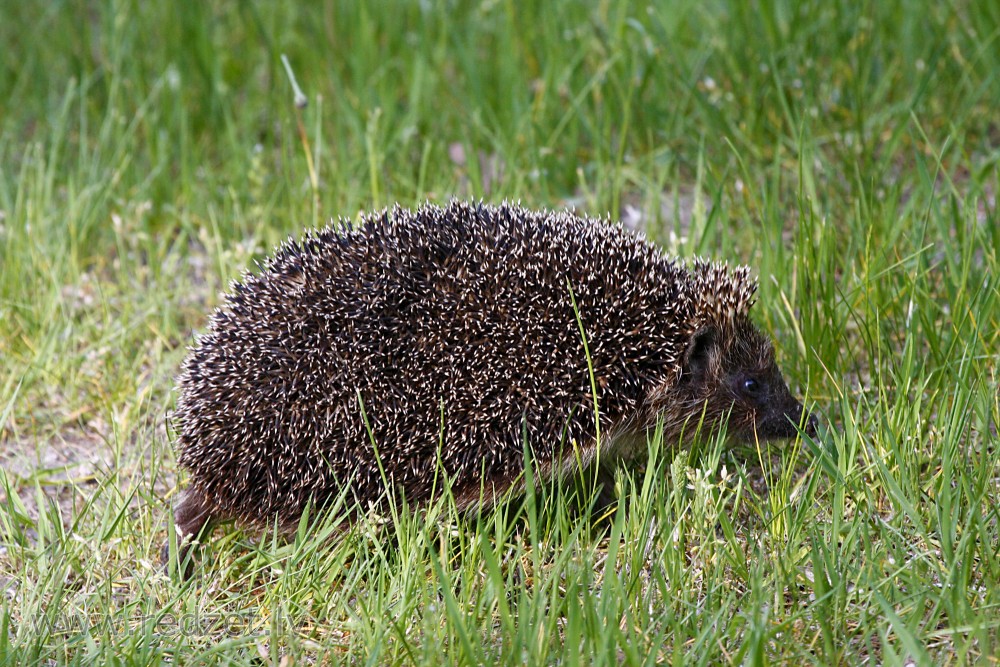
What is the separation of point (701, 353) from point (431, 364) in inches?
49.2

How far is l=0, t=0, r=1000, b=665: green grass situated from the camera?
3.67 m

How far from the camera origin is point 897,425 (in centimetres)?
434

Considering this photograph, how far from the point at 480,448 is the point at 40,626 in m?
1.72

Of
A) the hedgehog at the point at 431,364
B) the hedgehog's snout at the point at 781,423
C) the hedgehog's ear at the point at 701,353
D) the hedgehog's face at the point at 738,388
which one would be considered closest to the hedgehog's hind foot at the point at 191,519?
the hedgehog at the point at 431,364

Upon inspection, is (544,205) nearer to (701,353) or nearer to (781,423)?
(701,353)

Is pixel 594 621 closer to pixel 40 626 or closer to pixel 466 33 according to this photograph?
pixel 40 626

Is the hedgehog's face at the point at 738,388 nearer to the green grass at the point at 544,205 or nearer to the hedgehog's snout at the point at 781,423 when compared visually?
the hedgehog's snout at the point at 781,423

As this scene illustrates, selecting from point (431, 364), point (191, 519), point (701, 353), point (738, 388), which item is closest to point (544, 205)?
point (701, 353)

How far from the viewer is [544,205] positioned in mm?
5863

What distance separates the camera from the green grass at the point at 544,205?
12.0 ft

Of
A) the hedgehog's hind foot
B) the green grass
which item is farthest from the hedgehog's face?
the hedgehog's hind foot

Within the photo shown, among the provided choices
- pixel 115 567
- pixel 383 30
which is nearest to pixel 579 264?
pixel 115 567

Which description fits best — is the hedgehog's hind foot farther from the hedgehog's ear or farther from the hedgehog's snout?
the hedgehog's snout

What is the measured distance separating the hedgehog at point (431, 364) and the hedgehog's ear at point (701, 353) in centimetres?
1
